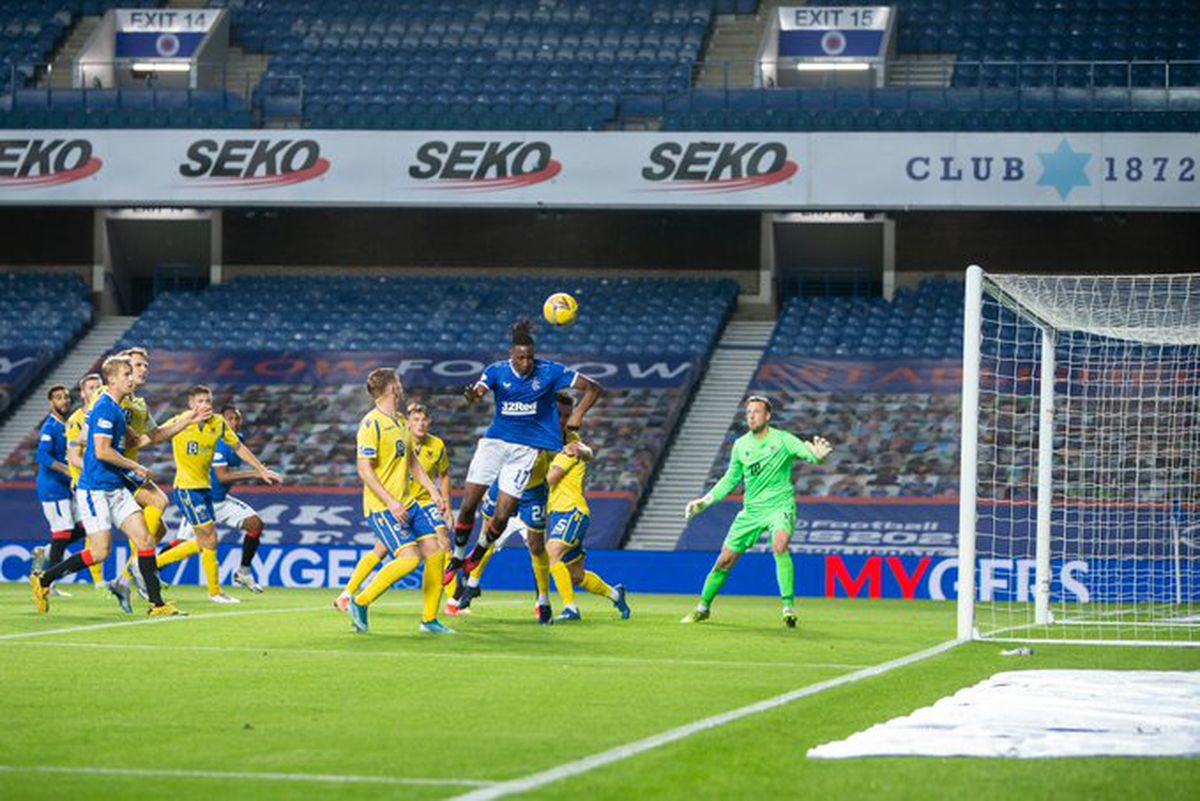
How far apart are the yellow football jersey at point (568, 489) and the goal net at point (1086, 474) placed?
148 inches

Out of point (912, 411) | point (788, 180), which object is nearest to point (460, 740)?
point (912, 411)

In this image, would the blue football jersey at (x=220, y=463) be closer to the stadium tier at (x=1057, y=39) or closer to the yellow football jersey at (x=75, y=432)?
the yellow football jersey at (x=75, y=432)

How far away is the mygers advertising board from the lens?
34969mm

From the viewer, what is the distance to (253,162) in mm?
37281

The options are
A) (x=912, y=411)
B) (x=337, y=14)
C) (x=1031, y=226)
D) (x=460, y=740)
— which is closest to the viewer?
(x=460, y=740)

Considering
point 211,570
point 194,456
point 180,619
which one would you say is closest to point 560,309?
point 180,619

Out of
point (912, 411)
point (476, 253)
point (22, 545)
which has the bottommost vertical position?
point (22, 545)

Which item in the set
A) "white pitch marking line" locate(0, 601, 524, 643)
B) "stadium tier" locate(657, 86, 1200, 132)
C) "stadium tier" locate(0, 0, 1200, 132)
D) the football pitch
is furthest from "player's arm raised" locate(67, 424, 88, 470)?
"stadium tier" locate(657, 86, 1200, 132)

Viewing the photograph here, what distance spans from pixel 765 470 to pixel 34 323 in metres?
25.1

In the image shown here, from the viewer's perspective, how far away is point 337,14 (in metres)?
42.8

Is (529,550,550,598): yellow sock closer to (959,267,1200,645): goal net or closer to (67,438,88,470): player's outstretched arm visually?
(959,267,1200,645): goal net

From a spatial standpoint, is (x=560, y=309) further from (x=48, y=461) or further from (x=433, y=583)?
(x=48, y=461)

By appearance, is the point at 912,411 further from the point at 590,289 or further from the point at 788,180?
the point at 590,289

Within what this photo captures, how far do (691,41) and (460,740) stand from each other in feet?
109
